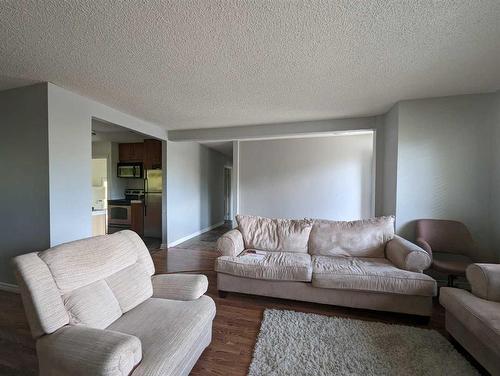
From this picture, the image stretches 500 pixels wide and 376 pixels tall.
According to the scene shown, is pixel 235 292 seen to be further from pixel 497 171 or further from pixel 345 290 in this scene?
pixel 497 171

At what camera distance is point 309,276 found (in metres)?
2.22

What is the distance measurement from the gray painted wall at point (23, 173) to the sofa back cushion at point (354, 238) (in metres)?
3.12

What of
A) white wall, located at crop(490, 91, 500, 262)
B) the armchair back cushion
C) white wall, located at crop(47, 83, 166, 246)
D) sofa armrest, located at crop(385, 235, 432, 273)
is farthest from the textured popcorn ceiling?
sofa armrest, located at crop(385, 235, 432, 273)

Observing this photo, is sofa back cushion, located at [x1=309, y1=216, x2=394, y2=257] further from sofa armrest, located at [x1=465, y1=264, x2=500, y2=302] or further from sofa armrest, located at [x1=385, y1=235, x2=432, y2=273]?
sofa armrest, located at [x1=465, y1=264, x2=500, y2=302]

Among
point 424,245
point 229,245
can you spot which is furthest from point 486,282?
point 229,245

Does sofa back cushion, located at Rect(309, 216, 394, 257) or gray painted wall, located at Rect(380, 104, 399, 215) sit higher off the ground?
gray painted wall, located at Rect(380, 104, 399, 215)

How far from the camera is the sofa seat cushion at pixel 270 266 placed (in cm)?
226

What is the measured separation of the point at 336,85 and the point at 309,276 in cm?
205

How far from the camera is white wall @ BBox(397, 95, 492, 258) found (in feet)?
8.82

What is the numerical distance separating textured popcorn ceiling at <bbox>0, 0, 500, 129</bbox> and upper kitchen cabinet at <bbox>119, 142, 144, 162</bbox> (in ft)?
8.44

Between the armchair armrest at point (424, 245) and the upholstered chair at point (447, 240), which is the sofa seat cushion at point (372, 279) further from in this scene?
the upholstered chair at point (447, 240)

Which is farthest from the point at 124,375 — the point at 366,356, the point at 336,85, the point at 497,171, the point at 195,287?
the point at 497,171

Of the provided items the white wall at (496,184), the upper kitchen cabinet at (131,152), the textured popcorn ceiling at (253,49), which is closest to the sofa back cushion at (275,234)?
the textured popcorn ceiling at (253,49)

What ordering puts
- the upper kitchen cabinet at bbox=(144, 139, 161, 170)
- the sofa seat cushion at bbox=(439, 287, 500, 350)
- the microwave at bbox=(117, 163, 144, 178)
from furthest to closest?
the microwave at bbox=(117, 163, 144, 178) < the upper kitchen cabinet at bbox=(144, 139, 161, 170) < the sofa seat cushion at bbox=(439, 287, 500, 350)
